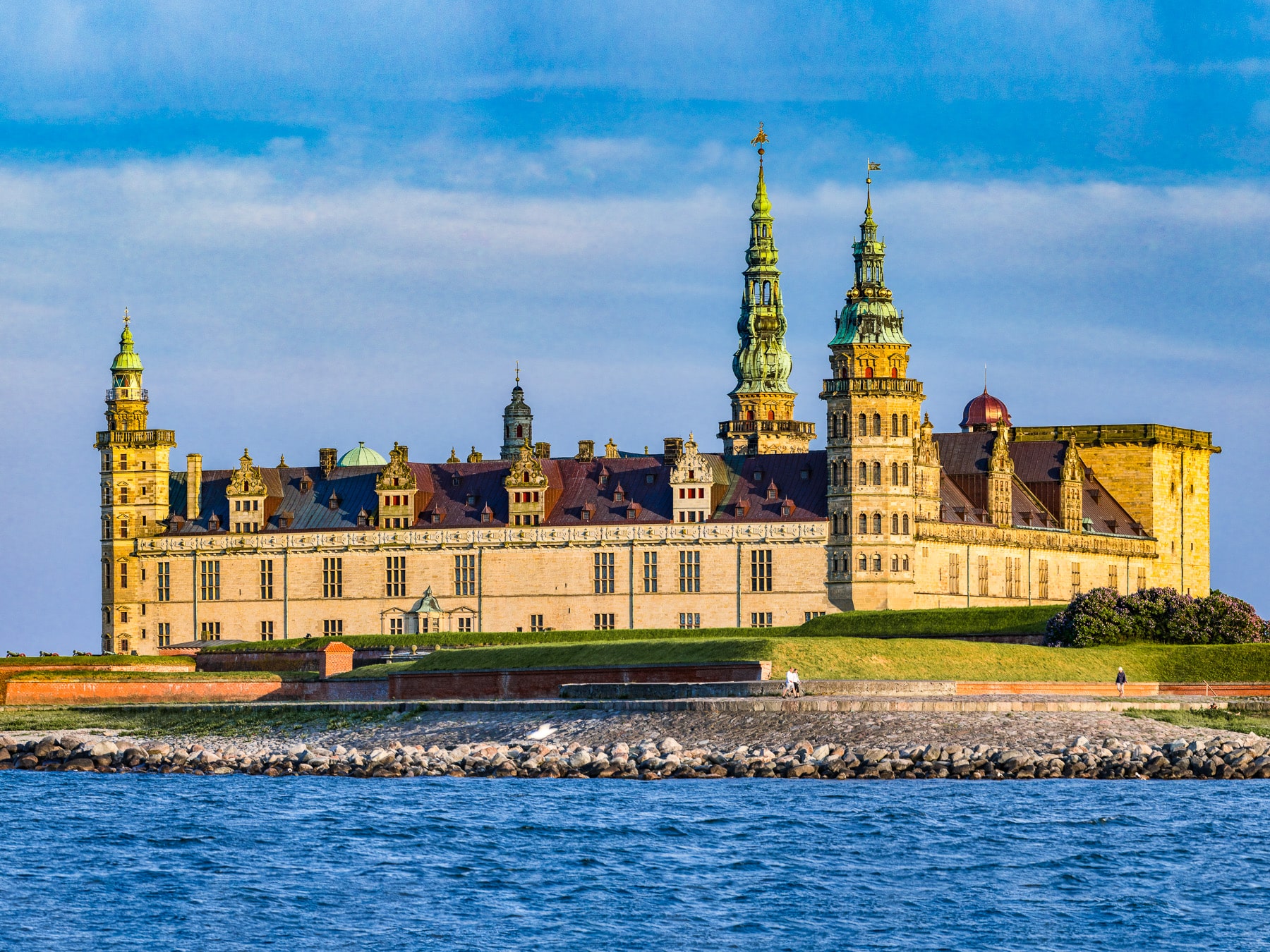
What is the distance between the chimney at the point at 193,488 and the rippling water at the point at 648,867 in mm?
55369

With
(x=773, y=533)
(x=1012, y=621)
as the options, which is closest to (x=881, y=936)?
(x=1012, y=621)

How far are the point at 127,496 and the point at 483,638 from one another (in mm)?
24529

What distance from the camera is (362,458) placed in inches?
4732

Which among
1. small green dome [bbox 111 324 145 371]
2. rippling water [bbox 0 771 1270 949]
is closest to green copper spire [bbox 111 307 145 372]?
small green dome [bbox 111 324 145 371]

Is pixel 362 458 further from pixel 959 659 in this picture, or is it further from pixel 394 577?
pixel 959 659

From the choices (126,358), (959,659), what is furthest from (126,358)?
(959,659)

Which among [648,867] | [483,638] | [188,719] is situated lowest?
[648,867]

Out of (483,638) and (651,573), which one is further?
(651,573)

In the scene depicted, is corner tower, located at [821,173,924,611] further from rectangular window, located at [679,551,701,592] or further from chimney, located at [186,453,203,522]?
chimney, located at [186,453,203,522]

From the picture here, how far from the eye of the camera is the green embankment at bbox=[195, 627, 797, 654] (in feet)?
302

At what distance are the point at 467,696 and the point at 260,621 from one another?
1333 inches

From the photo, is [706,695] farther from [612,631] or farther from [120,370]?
[120,370]

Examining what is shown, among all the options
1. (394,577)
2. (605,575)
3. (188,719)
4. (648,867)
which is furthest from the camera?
(394,577)

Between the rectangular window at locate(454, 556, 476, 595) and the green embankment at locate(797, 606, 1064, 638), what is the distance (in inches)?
880
